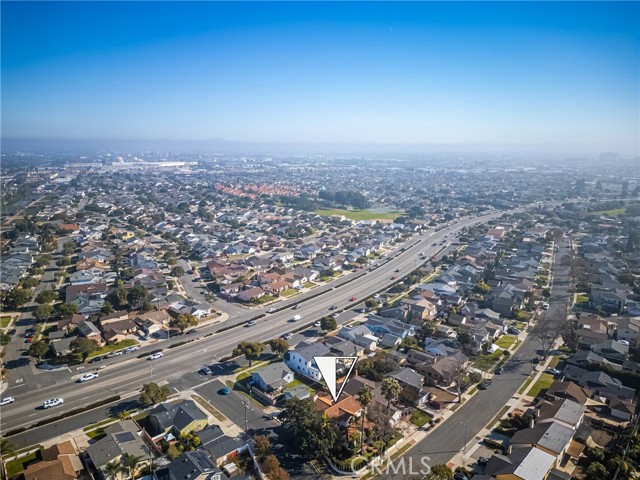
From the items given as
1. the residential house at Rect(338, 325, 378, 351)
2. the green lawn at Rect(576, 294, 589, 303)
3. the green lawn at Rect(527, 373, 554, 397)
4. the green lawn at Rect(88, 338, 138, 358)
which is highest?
the green lawn at Rect(576, 294, 589, 303)

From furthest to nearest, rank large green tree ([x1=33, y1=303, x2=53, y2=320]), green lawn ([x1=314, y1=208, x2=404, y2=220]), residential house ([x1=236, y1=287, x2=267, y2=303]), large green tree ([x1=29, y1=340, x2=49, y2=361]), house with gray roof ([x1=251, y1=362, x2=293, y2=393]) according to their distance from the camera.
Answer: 1. green lawn ([x1=314, y1=208, x2=404, y2=220])
2. residential house ([x1=236, y1=287, x2=267, y2=303])
3. large green tree ([x1=33, y1=303, x2=53, y2=320])
4. large green tree ([x1=29, y1=340, x2=49, y2=361])
5. house with gray roof ([x1=251, y1=362, x2=293, y2=393])

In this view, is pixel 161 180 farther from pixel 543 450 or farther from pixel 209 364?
pixel 543 450

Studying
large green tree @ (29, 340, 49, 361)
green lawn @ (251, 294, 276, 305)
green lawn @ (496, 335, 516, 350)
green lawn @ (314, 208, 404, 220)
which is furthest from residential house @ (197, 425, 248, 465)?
green lawn @ (314, 208, 404, 220)

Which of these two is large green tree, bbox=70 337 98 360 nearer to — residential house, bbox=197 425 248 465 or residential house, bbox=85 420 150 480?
residential house, bbox=85 420 150 480

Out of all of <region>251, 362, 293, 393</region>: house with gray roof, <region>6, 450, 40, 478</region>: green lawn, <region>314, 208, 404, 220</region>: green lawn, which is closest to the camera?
<region>6, 450, 40, 478</region>: green lawn

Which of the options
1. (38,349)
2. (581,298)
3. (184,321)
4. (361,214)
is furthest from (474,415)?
(361,214)

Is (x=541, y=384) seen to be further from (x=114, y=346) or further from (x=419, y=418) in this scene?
(x=114, y=346)

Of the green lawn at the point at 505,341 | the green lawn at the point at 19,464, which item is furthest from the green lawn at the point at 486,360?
the green lawn at the point at 19,464
